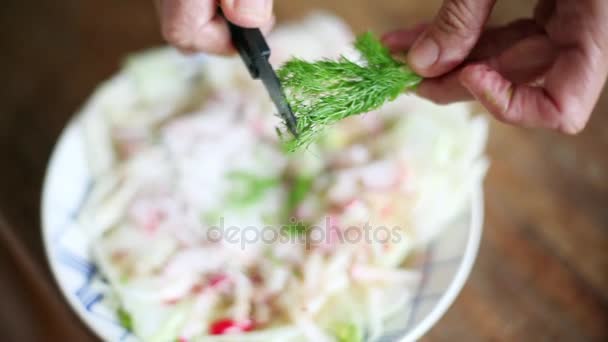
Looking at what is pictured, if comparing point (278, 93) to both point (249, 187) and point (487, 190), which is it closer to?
point (249, 187)

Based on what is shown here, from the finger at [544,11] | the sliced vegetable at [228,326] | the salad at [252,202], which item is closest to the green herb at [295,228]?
the salad at [252,202]

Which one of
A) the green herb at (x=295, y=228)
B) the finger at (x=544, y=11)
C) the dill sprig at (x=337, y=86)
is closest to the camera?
the dill sprig at (x=337, y=86)

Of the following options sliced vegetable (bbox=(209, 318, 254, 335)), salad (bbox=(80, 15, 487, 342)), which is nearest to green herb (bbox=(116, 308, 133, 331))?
salad (bbox=(80, 15, 487, 342))

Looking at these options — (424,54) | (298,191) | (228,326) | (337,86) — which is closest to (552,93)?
(424,54)

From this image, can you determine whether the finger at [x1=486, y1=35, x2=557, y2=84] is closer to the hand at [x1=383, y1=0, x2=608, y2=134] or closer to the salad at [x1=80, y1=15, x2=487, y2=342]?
the hand at [x1=383, y1=0, x2=608, y2=134]

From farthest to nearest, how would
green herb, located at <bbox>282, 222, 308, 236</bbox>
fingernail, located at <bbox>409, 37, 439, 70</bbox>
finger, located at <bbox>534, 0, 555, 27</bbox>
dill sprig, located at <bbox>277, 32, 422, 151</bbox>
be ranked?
green herb, located at <bbox>282, 222, 308, 236</bbox> → finger, located at <bbox>534, 0, 555, 27</bbox> → fingernail, located at <bbox>409, 37, 439, 70</bbox> → dill sprig, located at <bbox>277, 32, 422, 151</bbox>

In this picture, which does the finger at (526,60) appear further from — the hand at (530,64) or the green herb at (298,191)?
the green herb at (298,191)

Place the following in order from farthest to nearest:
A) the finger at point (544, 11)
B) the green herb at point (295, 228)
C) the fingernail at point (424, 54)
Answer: the green herb at point (295, 228), the finger at point (544, 11), the fingernail at point (424, 54)
